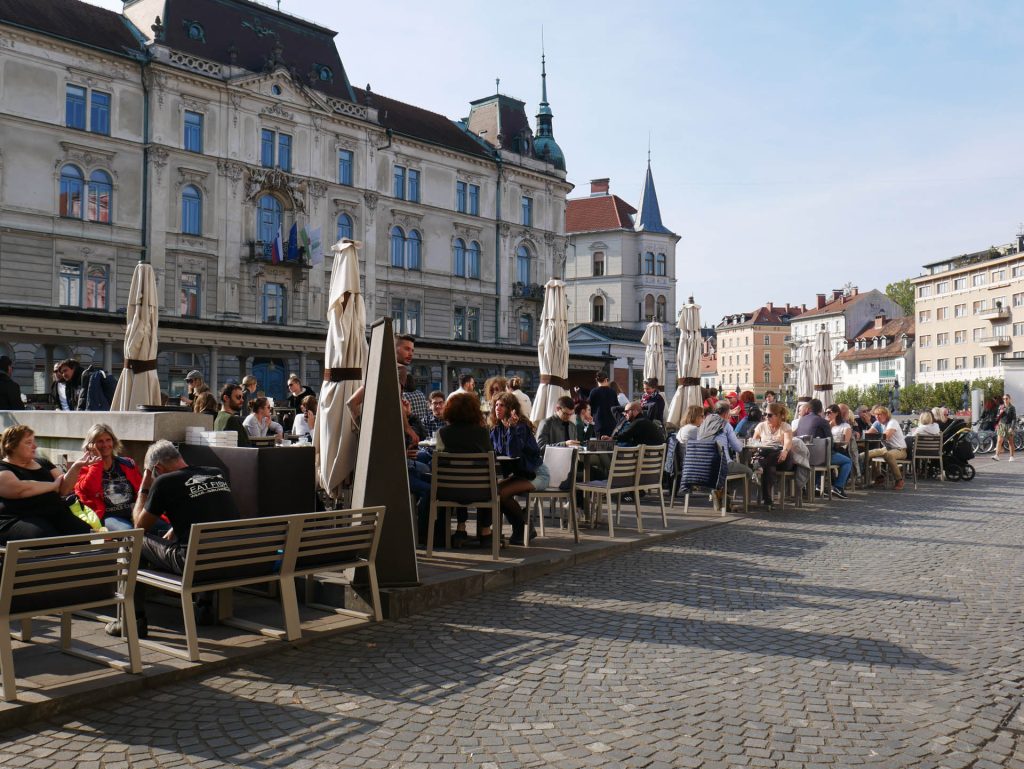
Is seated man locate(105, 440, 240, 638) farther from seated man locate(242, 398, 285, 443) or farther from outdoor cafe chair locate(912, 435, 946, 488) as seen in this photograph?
outdoor cafe chair locate(912, 435, 946, 488)

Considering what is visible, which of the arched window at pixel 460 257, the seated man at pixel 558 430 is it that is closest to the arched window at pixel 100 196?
the arched window at pixel 460 257

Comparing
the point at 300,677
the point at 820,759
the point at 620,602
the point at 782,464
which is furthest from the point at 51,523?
the point at 782,464

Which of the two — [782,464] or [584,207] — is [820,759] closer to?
[782,464]

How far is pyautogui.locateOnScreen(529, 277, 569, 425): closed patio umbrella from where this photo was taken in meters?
14.1

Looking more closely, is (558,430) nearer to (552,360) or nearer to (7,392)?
(552,360)

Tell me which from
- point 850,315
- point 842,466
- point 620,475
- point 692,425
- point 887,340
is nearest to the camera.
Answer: point 620,475

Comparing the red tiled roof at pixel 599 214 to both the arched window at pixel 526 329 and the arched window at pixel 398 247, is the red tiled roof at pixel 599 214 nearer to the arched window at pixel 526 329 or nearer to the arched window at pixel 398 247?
the arched window at pixel 526 329

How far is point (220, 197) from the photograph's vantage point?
40.2 meters

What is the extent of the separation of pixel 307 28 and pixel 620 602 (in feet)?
148

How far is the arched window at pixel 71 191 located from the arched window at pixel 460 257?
70.1 ft

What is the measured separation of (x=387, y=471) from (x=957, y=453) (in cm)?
1636

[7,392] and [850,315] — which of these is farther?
[850,315]

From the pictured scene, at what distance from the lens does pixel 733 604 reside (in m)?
7.23

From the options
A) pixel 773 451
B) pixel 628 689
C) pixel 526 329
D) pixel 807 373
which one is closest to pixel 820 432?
pixel 773 451
